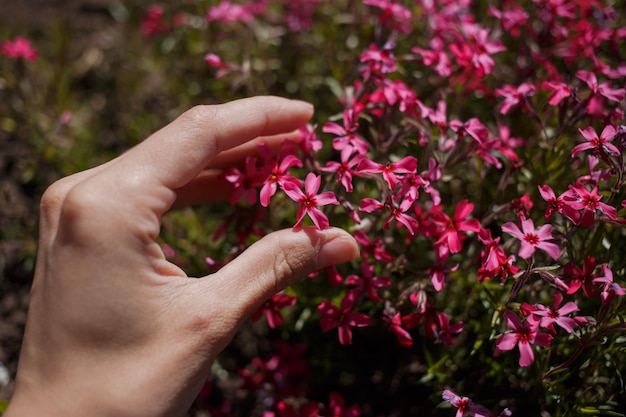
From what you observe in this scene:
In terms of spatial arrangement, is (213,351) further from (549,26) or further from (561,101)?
(549,26)

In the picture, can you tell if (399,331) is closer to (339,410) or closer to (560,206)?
(339,410)

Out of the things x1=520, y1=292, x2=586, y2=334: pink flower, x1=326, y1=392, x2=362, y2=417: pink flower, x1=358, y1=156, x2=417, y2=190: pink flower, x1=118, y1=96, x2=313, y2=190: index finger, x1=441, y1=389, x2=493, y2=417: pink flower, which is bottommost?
x1=326, y1=392, x2=362, y2=417: pink flower

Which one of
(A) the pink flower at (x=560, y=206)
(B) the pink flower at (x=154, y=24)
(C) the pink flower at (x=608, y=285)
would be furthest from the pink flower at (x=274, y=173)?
(B) the pink flower at (x=154, y=24)

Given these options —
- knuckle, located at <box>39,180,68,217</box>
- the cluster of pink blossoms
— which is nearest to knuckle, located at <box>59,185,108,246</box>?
knuckle, located at <box>39,180,68,217</box>

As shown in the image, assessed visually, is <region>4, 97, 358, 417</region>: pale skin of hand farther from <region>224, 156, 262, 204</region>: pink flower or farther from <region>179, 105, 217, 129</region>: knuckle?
<region>224, 156, 262, 204</region>: pink flower

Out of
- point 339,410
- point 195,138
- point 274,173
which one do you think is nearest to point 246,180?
point 274,173

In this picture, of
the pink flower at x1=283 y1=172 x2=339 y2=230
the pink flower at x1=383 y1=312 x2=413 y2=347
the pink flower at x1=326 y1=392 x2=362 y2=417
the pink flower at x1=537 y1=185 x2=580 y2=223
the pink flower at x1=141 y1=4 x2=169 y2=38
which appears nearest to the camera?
the pink flower at x1=537 y1=185 x2=580 y2=223
